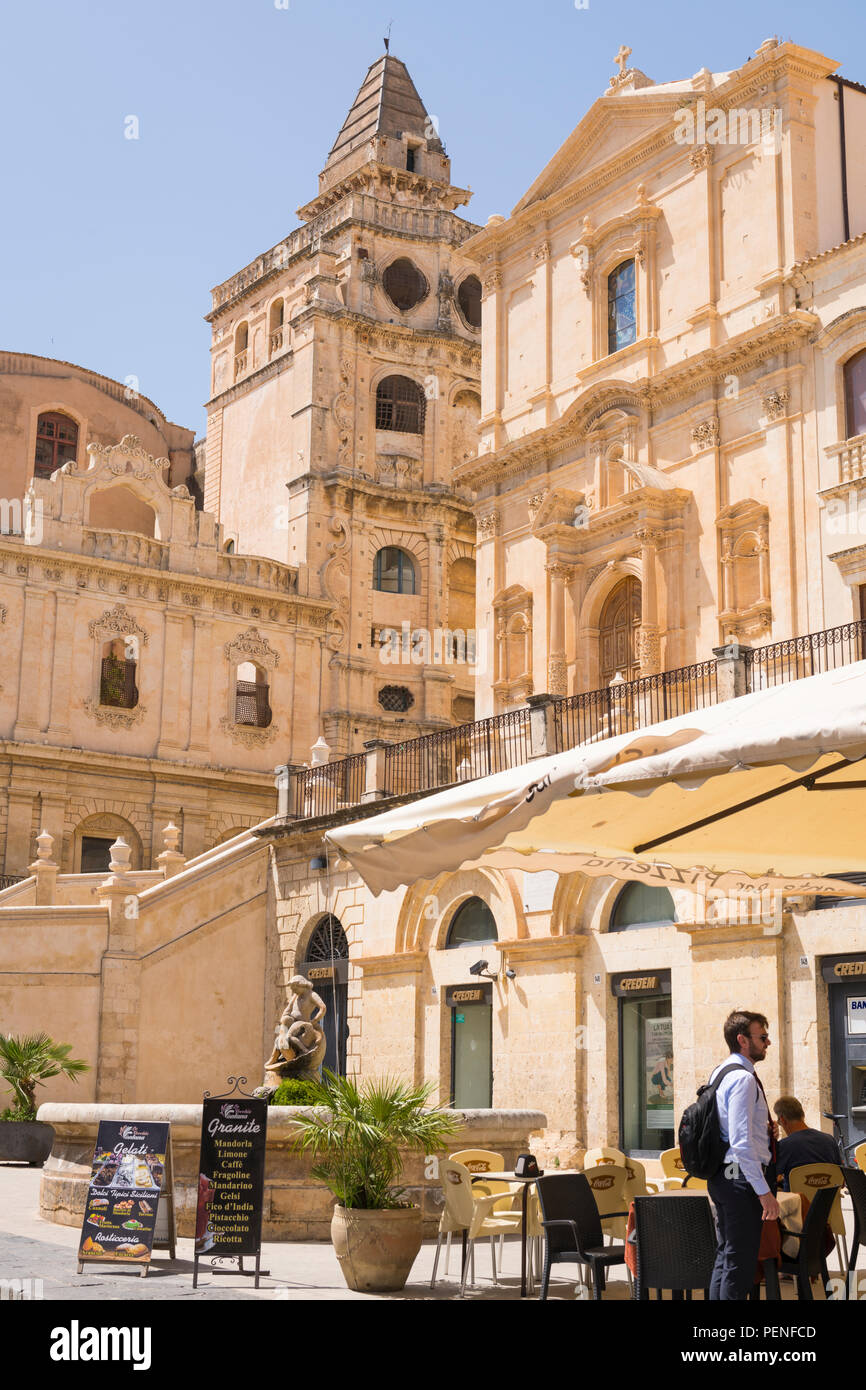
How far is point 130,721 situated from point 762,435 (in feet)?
62.4

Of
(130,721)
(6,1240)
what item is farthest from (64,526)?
(6,1240)

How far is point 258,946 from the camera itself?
93.1 feet

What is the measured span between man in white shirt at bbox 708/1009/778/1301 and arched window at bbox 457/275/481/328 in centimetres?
4239

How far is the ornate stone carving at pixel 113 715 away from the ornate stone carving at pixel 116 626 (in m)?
1.70

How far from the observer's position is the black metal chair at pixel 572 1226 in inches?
350

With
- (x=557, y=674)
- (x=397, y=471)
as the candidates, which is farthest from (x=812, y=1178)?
(x=397, y=471)

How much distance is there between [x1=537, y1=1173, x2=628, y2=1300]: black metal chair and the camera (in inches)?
350

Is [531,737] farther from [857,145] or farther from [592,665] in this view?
[857,145]

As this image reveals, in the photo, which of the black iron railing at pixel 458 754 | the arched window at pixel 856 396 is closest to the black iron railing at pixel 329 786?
the black iron railing at pixel 458 754

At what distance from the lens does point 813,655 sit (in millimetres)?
21406

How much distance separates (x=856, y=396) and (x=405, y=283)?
25251mm

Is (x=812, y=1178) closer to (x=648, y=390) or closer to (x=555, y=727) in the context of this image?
(x=555, y=727)

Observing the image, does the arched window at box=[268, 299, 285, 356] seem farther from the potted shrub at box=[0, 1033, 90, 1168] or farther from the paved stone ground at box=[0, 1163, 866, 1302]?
the paved stone ground at box=[0, 1163, 866, 1302]

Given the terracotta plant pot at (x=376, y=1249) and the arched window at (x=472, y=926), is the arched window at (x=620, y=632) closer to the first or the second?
the arched window at (x=472, y=926)
